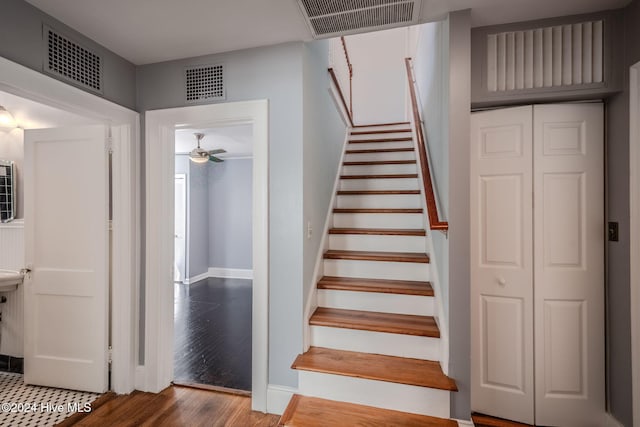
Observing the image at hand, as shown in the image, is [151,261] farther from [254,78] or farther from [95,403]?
[254,78]

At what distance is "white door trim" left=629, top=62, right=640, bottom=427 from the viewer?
163cm

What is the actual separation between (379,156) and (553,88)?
193cm

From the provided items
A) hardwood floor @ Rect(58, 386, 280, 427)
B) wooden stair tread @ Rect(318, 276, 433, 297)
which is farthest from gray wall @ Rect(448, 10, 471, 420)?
hardwood floor @ Rect(58, 386, 280, 427)

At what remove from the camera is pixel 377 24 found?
6.00ft

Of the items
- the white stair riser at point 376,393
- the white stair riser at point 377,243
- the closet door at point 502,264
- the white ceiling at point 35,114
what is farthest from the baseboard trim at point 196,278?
Result: the closet door at point 502,264

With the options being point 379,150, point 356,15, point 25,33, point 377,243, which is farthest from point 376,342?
point 25,33

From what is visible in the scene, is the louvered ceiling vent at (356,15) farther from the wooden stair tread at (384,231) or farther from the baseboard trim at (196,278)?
the baseboard trim at (196,278)

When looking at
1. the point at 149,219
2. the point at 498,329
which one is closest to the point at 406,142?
the point at 498,329

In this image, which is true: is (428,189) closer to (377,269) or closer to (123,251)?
(377,269)

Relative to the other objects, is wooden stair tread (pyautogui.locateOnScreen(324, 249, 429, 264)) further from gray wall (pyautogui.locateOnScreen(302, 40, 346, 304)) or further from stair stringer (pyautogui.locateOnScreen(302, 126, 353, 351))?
gray wall (pyautogui.locateOnScreen(302, 40, 346, 304))

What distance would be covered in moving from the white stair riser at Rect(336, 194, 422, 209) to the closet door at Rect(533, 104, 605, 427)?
1079 mm

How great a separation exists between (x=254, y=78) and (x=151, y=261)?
1574 millimetres

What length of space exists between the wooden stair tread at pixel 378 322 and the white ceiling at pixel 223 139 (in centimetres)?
276

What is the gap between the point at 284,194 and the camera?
79.7 inches
